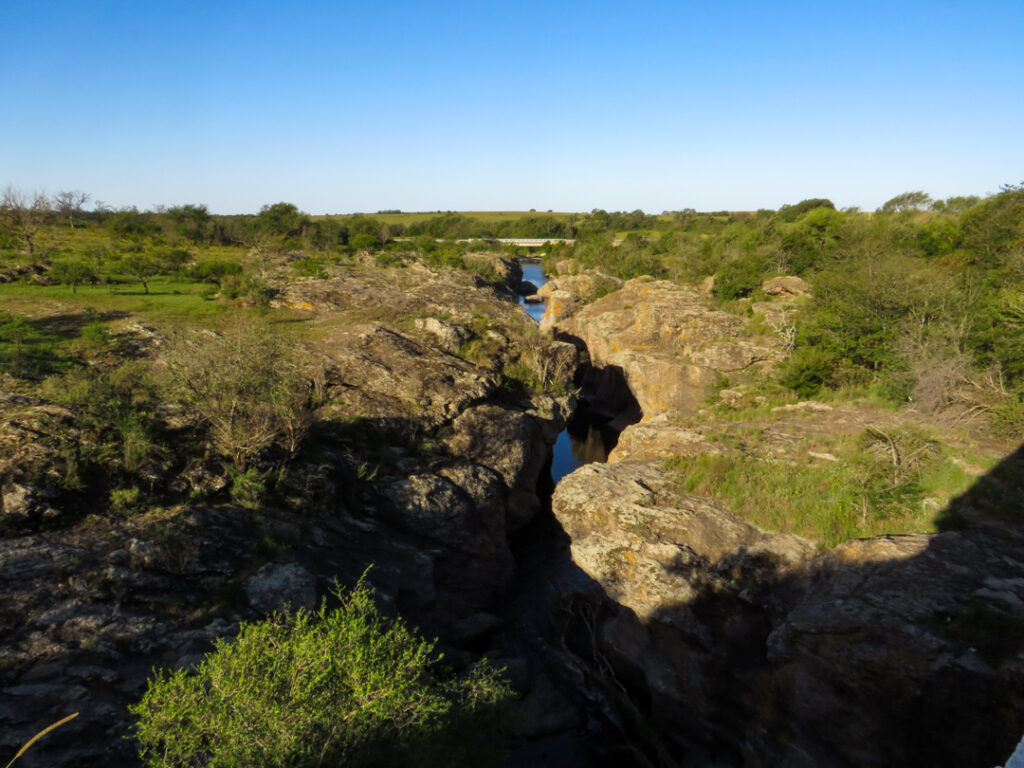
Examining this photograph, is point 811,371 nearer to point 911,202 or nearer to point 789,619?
point 789,619

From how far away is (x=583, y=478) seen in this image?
1425cm

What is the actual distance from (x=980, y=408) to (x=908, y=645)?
9.43 metres

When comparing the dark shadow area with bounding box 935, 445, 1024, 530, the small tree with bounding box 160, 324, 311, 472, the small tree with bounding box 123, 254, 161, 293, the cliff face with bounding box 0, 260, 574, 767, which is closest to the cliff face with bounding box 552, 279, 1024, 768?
the dark shadow area with bounding box 935, 445, 1024, 530

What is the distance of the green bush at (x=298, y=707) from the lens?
4.96 m

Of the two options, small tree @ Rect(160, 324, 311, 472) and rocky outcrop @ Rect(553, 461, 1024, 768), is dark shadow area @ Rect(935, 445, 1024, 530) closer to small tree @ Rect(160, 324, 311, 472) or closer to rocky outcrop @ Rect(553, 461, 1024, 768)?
rocky outcrop @ Rect(553, 461, 1024, 768)

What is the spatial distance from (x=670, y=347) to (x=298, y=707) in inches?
986

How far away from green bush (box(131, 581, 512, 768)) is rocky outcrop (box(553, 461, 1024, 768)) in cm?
664

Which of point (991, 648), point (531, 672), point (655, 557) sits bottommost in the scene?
point (531, 672)

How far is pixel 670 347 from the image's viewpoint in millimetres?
26656

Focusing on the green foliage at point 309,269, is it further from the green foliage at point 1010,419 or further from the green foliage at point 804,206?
the green foliage at point 804,206

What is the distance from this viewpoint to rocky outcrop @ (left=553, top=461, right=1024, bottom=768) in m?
7.30

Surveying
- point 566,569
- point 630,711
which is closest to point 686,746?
point 630,711

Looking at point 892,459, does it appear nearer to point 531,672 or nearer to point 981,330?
point 981,330

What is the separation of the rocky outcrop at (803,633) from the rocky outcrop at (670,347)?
10.5 metres
